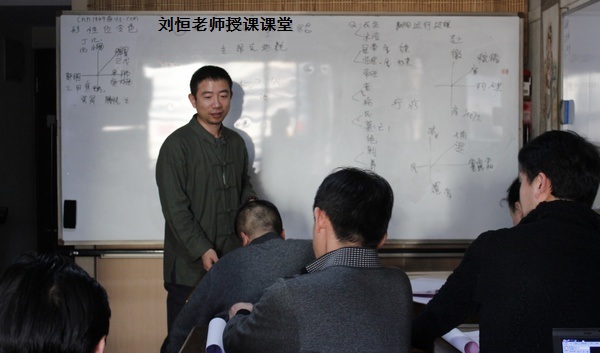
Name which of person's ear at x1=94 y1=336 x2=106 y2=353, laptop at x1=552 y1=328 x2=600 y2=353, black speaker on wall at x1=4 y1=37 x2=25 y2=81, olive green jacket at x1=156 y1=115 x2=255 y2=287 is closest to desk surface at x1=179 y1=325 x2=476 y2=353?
laptop at x1=552 y1=328 x2=600 y2=353

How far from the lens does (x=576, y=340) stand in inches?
60.8

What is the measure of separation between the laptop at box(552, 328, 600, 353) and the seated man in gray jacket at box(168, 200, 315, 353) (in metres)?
0.95

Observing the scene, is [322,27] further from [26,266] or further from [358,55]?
[26,266]

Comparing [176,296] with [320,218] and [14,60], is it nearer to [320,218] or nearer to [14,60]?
[320,218]

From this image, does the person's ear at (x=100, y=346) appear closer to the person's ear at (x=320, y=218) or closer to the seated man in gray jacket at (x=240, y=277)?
the person's ear at (x=320, y=218)

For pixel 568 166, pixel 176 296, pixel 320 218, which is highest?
pixel 568 166

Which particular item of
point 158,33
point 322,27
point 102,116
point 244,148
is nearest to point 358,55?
point 322,27

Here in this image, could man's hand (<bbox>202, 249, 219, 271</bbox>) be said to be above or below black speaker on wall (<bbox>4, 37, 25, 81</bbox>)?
below

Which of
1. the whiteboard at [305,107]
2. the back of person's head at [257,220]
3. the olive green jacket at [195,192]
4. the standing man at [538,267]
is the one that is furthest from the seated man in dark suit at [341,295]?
the whiteboard at [305,107]

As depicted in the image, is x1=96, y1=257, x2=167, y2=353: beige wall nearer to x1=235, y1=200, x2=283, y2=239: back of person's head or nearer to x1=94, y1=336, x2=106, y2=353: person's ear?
x1=235, y1=200, x2=283, y2=239: back of person's head

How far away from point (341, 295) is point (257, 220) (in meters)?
1.06

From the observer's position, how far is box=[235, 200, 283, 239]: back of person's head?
268cm

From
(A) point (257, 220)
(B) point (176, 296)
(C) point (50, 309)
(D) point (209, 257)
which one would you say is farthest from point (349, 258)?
(B) point (176, 296)

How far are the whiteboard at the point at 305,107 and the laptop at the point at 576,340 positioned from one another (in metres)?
2.54
